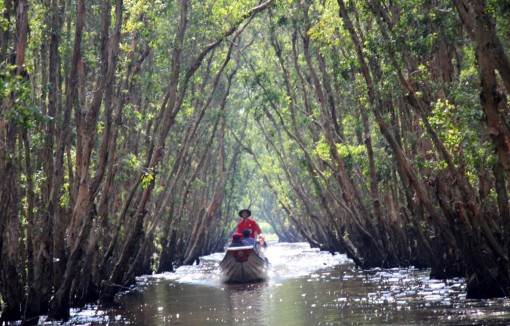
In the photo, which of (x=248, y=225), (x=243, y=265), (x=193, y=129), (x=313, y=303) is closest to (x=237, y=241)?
(x=243, y=265)

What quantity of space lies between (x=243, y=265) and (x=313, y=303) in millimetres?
8429

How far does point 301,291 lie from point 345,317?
669cm

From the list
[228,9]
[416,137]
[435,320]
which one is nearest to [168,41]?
[228,9]

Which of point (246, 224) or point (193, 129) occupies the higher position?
point (193, 129)

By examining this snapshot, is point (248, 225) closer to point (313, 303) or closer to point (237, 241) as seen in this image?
point (237, 241)

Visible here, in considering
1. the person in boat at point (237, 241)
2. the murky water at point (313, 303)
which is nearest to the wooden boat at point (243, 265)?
the murky water at point (313, 303)

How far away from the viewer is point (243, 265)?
1016 inches

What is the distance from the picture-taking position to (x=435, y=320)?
42.5ft

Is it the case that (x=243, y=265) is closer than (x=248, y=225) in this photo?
Yes

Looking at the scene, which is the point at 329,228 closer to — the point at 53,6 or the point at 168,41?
the point at 168,41

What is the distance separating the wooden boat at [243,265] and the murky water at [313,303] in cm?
54

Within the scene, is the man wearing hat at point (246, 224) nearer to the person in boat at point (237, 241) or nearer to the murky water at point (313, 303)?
the person in boat at point (237, 241)

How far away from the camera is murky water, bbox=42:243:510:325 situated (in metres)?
13.8

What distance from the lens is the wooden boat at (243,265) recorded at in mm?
25531
